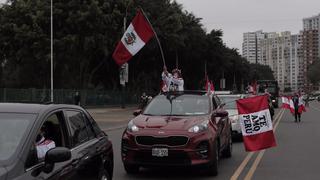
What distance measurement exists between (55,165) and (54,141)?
28.3 inches

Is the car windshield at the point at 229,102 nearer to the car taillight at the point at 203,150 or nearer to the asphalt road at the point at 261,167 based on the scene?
the asphalt road at the point at 261,167

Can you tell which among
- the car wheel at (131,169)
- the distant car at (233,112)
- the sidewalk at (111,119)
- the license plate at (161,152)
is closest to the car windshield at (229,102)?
the distant car at (233,112)

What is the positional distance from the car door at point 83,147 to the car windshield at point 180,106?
4.35 metres

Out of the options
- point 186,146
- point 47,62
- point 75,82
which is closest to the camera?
point 186,146

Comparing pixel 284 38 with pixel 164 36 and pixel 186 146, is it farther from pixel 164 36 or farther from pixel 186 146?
pixel 186 146

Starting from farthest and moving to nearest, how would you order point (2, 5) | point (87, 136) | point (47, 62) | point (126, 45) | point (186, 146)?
1. point (2, 5)
2. point (47, 62)
3. point (126, 45)
4. point (186, 146)
5. point (87, 136)

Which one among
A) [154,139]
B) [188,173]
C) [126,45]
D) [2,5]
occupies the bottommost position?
[188,173]

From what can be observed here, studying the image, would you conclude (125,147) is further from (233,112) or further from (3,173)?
(233,112)

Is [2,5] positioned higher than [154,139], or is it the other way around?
[2,5]

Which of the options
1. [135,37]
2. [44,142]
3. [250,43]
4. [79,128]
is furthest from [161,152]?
[250,43]

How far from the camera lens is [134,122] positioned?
1104cm

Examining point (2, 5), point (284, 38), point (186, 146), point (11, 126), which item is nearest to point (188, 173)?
point (186, 146)

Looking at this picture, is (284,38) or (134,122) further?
(284,38)

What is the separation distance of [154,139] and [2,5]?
156ft
